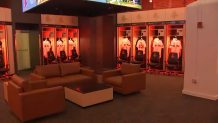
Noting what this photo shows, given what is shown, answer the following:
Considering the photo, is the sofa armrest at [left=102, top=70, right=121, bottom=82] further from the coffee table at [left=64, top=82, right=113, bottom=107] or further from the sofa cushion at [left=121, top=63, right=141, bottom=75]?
the coffee table at [left=64, top=82, right=113, bottom=107]

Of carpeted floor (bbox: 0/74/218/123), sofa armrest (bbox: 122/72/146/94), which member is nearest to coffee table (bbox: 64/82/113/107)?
carpeted floor (bbox: 0/74/218/123)

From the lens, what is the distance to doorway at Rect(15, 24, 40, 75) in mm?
10242

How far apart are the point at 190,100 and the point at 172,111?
110cm

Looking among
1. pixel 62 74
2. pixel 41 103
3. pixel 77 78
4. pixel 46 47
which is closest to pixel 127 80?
pixel 77 78

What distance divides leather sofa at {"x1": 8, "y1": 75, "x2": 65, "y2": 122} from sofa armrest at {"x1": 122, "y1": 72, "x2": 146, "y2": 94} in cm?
196

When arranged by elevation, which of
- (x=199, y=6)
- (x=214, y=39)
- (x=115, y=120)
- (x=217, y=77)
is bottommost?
(x=115, y=120)

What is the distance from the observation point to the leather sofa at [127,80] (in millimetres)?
5621

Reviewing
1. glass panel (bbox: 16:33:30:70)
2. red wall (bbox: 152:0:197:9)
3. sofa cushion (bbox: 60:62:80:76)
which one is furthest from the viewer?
glass panel (bbox: 16:33:30:70)

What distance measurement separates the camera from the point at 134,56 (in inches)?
424

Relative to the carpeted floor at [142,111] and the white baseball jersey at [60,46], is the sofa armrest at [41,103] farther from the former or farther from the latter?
the white baseball jersey at [60,46]

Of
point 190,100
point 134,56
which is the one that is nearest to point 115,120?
point 190,100

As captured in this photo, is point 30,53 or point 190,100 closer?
point 190,100

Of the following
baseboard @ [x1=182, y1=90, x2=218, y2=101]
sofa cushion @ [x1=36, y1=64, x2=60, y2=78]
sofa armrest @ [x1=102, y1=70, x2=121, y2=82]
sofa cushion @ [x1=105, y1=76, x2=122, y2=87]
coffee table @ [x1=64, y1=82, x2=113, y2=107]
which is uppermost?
sofa cushion @ [x1=36, y1=64, x2=60, y2=78]

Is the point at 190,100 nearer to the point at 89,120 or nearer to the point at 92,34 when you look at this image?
the point at 89,120
